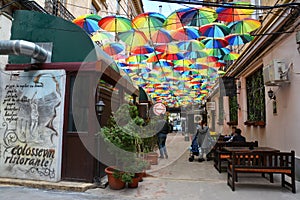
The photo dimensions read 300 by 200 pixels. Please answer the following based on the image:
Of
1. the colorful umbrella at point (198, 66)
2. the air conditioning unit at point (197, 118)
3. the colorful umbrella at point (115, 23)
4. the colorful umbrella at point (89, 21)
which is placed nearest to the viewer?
the colorful umbrella at point (115, 23)

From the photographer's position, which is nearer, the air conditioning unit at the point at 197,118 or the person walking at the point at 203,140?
the person walking at the point at 203,140

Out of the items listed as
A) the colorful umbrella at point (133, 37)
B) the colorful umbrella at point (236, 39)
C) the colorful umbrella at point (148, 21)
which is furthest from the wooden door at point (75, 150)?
the colorful umbrella at point (236, 39)

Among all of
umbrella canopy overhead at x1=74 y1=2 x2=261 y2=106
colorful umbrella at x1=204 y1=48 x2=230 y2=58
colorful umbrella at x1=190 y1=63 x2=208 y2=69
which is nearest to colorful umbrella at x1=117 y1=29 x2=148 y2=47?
umbrella canopy overhead at x1=74 y1=2 x2=261 y2=106

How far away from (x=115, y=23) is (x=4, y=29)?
11.5 feet

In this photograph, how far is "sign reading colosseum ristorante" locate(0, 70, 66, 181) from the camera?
21.1ft

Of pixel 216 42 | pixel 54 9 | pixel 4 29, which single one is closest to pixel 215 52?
pixel 216 42

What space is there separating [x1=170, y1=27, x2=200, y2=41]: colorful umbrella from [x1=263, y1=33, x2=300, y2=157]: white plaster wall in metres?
2.77

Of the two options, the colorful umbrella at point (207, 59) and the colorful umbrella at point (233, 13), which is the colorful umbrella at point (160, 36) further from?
the colorful umbrella at point (207, 59)

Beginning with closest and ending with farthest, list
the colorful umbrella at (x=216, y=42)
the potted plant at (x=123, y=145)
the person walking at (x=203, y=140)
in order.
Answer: the potted plant at (x=123, y=145) → the colorful umbrella at (x=216, y=42) → the person walking at (x=203, y=140)

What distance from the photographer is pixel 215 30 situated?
795 cm

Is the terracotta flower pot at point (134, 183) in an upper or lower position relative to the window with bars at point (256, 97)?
lower

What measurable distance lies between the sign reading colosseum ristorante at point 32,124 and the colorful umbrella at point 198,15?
12.9ft

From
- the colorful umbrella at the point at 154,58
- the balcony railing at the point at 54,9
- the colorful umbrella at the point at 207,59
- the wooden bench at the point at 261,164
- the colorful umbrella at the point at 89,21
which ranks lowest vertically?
the wooden bench at the point at 261,164

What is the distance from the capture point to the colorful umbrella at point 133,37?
8.61m
